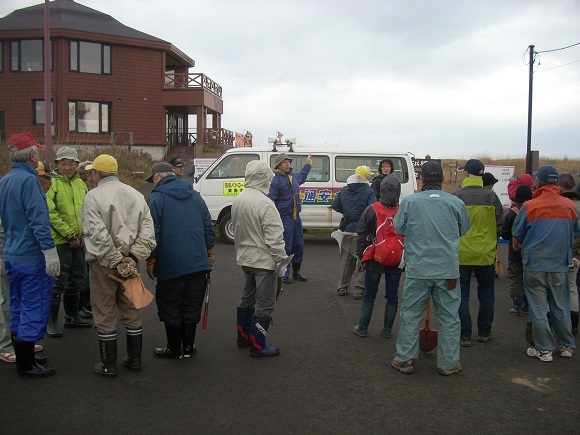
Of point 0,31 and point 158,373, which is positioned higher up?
point 0,31

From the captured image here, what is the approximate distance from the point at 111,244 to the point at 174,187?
34.4 inches

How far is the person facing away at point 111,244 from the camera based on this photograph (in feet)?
15.4

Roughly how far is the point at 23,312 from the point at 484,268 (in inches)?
176

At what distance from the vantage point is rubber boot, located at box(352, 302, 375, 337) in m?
6.04

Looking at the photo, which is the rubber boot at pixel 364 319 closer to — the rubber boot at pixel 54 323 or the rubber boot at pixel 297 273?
the rubber boot at pixel 297 273

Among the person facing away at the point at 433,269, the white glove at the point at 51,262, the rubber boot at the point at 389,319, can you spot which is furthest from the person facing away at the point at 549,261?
the white glove at the point at 51,262

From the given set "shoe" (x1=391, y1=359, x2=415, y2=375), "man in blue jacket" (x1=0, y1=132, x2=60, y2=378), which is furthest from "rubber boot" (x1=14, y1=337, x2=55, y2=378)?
"shoe" (x1=391, y1=359, x2=415, y2=375)

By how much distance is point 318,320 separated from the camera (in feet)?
22.4

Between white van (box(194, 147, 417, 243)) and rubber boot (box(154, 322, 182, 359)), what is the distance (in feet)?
23.9

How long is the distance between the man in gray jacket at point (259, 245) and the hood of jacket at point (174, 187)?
0.53 meters

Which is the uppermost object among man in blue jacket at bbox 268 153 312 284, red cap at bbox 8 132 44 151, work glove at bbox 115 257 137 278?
red cap at bbox 8 132 44 151

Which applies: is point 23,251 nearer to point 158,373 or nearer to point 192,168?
point 158,373

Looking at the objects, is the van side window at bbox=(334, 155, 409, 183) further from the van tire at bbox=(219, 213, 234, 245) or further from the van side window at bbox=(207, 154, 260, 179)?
the van tire at bbox=(219, 213, 234, 245)

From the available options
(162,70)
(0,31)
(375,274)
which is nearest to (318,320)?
(375,274)
